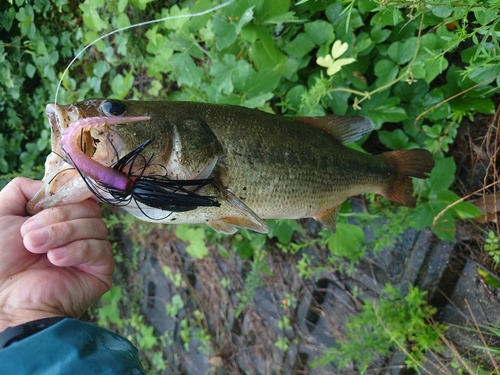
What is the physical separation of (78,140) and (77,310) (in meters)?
0.90

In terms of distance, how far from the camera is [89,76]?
3.67 metres

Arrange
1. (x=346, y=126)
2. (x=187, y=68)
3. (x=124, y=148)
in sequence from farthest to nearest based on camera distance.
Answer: (x=187, y=68)
(x=346, y=126)
(x=124, y=148)

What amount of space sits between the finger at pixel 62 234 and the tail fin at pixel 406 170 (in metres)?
1.53

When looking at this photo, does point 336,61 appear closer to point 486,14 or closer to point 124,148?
point 486,14

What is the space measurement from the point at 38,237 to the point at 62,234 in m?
0.09

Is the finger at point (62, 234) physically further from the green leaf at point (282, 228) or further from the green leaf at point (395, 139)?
the green leaf at point (395, 139)

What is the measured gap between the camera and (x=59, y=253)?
59.1 inches

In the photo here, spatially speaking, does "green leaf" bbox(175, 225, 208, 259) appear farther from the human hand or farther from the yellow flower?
the yellow flower

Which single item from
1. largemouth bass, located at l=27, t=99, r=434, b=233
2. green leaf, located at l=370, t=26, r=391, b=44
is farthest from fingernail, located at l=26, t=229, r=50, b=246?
green leaf, located at l=370, t=26, r=391, b=44

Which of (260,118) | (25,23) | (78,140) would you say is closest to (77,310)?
(78,140)

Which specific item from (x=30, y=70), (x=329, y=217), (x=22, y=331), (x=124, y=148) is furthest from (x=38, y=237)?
(x=30, y=70)

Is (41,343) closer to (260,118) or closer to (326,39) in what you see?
(260,118)

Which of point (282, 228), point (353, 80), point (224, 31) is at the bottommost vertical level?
point (282, 228)

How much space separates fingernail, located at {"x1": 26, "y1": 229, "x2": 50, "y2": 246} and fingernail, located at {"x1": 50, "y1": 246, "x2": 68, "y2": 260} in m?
0.08
